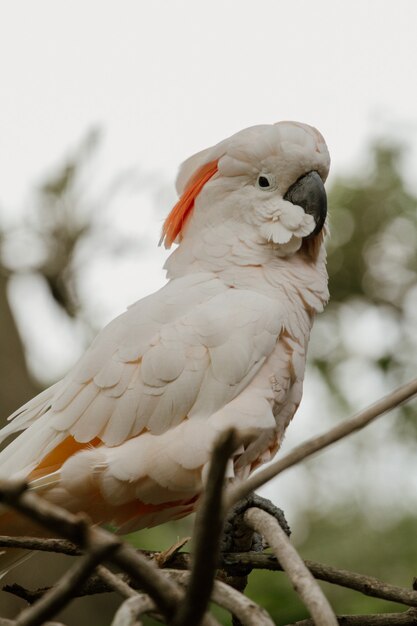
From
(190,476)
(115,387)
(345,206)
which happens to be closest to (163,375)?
(115,387)

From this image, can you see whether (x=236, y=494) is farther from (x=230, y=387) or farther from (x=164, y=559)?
(x=230, y=387)

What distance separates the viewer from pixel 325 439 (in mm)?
1004

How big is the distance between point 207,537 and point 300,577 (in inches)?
18.4

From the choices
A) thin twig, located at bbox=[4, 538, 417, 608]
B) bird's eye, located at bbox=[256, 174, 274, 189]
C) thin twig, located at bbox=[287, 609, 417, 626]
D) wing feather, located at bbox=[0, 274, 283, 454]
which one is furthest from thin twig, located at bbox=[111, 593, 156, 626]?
bird's eye, located at bbox=[256, 174, 274, 189]

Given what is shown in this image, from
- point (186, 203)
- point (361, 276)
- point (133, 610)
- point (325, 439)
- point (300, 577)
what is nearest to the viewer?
point (325, 439)

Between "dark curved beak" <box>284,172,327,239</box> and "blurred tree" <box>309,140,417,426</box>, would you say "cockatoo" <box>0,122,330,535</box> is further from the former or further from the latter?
"blurred tree" <box>309,140,417,426</box>

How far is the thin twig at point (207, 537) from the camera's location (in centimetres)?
88

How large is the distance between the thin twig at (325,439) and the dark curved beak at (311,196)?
1.74m

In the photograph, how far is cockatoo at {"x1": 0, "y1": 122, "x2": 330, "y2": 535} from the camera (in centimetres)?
227

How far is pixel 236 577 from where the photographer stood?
6.96 ft

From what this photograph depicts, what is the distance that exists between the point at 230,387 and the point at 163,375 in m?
0.19

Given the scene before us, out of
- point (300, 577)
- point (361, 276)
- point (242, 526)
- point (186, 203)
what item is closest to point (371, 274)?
point (361, 276)

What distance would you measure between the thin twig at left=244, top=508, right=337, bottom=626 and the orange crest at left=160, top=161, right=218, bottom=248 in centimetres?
143

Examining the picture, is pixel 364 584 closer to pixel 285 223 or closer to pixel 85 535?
pixel 85 535
